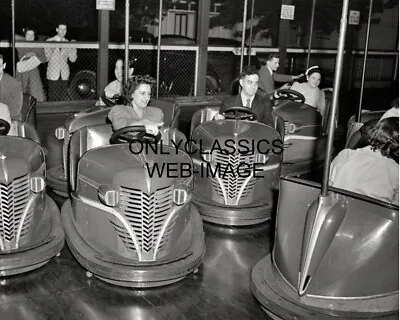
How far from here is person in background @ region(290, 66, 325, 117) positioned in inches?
205

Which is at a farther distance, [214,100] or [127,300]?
[214,100]

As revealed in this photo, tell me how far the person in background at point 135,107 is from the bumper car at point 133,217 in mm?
276

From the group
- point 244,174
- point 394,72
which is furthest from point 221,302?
point 394,72

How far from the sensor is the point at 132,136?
10.2 ft

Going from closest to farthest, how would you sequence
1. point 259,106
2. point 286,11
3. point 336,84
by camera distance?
point 336,84
point 259,106
point 286,11

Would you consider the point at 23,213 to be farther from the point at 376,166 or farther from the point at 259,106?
the point at 259,106

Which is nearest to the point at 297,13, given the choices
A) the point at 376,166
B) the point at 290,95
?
the point at 290,95

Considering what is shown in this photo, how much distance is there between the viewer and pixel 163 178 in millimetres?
2727

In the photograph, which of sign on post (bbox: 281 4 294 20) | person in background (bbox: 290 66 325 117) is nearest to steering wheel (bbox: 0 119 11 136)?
person in background (bbox: 290 66 325 117)

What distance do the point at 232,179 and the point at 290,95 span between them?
1.65 metres

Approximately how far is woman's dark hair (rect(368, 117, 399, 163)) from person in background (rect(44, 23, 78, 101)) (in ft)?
18.6

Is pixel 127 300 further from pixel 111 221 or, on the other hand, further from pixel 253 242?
pixel 253 242

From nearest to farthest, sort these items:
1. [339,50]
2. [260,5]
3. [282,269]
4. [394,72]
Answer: [339,50] < [282,269] < [260,5] < [394,72]

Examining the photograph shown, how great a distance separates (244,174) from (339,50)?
1558 millimetres
